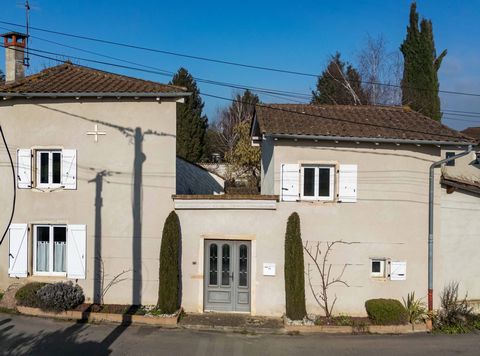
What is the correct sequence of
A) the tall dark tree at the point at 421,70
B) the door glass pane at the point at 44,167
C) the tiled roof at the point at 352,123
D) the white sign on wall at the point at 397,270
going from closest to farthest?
the tiled roof at the point at 352,123
the white sign on wall at the point at 397,270
the door glass pane at the point at 44,167
the tall dark tree at the point at 421,70

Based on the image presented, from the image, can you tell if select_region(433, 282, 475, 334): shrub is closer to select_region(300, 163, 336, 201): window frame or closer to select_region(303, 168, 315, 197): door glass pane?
select_region(300, 163, 336, 201): window frame

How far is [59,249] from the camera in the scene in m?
12.7

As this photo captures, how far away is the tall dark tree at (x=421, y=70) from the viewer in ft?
90.0

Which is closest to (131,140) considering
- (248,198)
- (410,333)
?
(248,198)

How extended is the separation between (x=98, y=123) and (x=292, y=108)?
585cm

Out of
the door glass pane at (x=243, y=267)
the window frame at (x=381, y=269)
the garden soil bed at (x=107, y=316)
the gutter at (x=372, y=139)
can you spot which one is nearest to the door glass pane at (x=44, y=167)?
the garden soil bed at (x=107, y=316)

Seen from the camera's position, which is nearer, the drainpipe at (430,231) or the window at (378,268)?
the drainpipe at (430,231)

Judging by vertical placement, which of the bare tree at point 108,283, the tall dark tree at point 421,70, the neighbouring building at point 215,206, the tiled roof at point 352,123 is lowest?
the bare tree at point 108,283

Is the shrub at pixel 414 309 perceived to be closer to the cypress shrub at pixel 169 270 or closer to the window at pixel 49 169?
the cypress shrub at pixel 169 270

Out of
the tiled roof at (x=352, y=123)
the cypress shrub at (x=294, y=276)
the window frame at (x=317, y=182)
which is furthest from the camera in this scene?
the window frame at (x=317, y=182)

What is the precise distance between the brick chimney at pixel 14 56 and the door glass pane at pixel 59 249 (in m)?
5.15

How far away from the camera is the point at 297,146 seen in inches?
480

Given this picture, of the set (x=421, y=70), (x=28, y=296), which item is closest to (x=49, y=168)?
(x=28, y=296)

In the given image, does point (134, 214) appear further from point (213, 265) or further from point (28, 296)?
point (28, 296)
